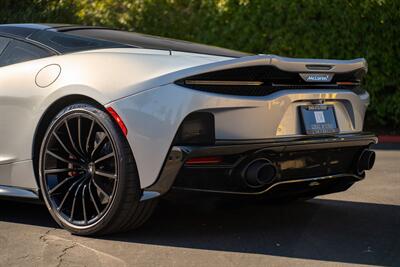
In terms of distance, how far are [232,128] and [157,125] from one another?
0.43 meters

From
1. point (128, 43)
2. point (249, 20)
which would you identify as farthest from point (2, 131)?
point (249, 20)

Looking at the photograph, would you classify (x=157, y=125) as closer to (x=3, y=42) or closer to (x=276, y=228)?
(x=276, y=228)

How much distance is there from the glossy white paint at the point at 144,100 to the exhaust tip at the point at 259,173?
157mm

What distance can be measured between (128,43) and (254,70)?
97 centimetres

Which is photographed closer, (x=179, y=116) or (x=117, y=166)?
(x=179, y=116)

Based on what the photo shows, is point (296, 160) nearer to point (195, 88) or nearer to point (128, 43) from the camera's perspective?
point (195, 88)

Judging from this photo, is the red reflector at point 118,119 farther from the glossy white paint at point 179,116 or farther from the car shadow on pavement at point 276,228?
the car shadow on pavement at point 276,228

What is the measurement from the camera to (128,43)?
17.4 feet

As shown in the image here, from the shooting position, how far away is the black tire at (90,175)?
4711 millimetres

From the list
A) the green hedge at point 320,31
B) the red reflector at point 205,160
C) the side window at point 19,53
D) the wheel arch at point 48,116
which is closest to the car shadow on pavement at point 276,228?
the red reflector at point 205,160

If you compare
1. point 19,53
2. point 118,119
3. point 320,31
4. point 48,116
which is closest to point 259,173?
point 118,119

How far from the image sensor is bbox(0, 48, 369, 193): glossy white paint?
180 inches

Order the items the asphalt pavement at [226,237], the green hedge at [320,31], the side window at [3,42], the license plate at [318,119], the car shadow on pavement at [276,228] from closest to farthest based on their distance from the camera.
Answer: the asphalt pavement at [226,237] < the car shadow on pavement at [276,228] < the license plate at [318,119] < the side window at [3,42] < the green hedge at [320,31]

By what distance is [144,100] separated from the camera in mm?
4633
